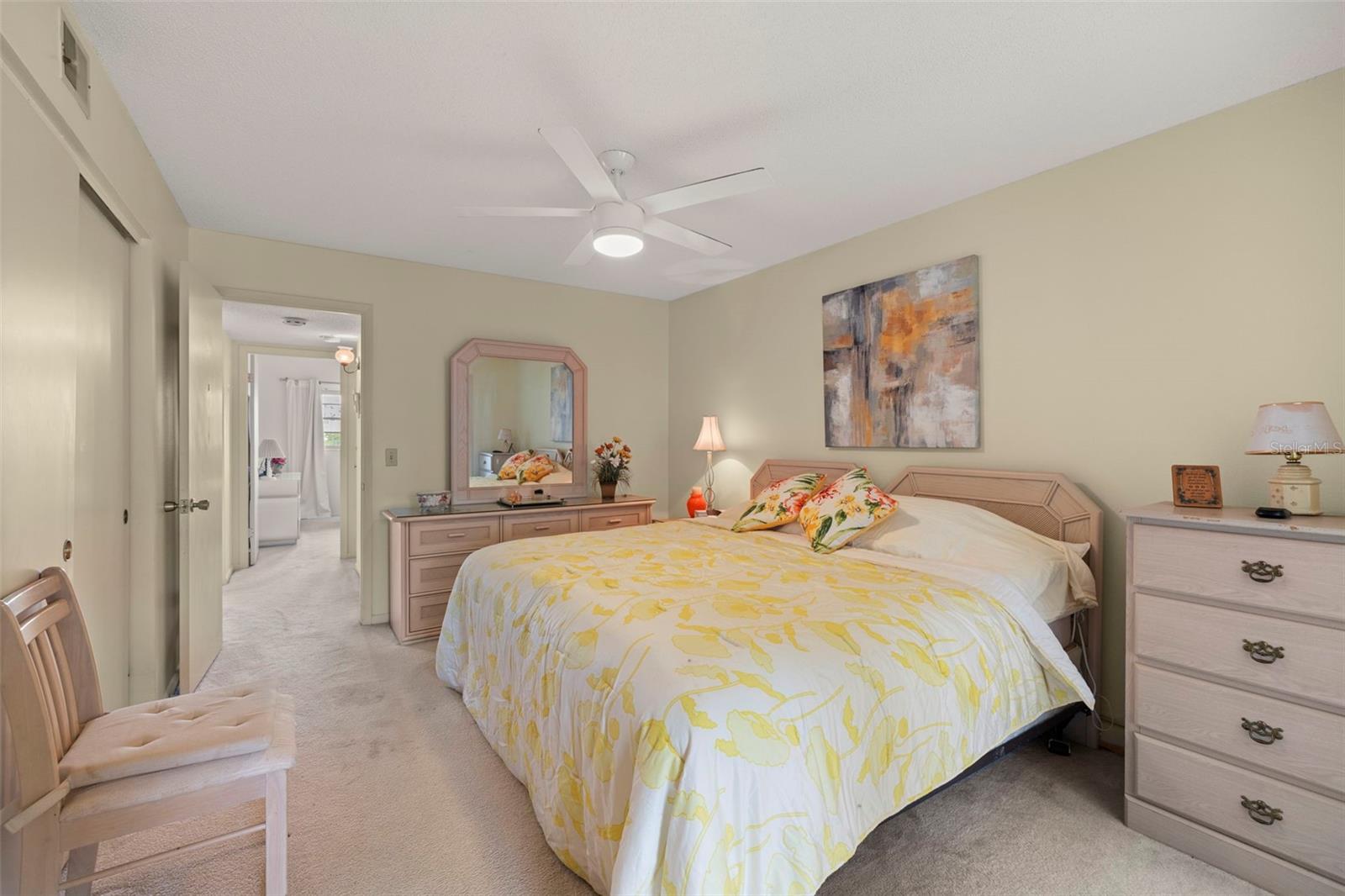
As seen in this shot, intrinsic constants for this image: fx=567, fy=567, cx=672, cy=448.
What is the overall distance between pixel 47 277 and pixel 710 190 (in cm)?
201

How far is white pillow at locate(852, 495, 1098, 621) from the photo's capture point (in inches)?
88.4

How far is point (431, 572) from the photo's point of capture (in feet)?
12.4

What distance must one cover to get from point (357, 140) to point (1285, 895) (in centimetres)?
416

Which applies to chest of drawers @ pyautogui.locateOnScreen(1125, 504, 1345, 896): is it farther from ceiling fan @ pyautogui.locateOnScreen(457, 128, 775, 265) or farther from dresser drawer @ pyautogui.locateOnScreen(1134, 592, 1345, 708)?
ceiling fan @ pyautogui.locateOnScreen(457, 128, 775, 265)

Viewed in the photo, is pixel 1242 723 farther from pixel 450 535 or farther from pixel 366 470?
pixel 366 470

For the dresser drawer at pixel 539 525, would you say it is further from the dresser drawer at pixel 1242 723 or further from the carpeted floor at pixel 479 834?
the dresser drawer at pixel 1242 723

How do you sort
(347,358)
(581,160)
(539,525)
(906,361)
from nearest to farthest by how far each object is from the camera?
(581,160) → (906,361) → (539,525) → (347,358)

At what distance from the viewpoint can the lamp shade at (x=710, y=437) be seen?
4.46 m

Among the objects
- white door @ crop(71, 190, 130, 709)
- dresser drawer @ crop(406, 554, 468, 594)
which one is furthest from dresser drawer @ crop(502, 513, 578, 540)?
white door @ crop(71, 190, 130, 709)

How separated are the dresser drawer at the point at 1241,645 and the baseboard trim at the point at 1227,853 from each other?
50 cm

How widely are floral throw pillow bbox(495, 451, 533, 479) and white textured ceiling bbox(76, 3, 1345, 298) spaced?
200 cm

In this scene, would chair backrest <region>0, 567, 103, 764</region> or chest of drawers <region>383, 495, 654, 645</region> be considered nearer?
chair backrest <region>0, 567, 103, 764</region>

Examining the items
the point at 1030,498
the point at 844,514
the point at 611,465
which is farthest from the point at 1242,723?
the point at 611,465

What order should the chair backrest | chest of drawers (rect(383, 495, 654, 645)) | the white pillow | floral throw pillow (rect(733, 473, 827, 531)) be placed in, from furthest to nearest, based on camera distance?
chest of drawers (rect(383, 495, 654, 645)) → floral throw pillow (rect(733, 473, 827, 531)) → the white pillow → the chair backrest
